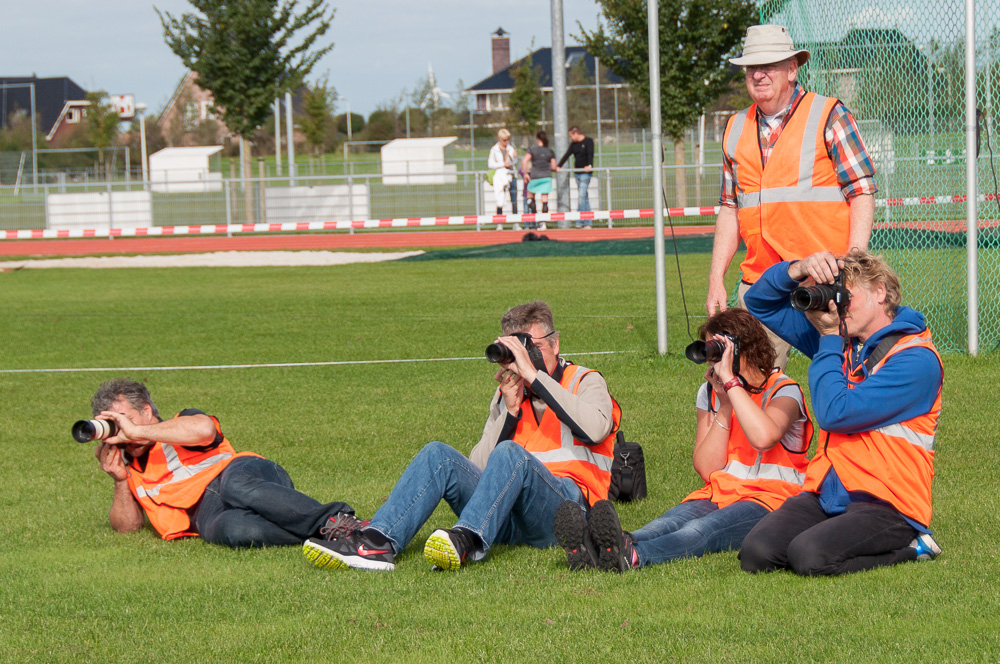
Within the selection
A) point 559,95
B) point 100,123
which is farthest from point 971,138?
point 100,123

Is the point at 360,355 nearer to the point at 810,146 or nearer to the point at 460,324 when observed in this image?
the point at 460,324

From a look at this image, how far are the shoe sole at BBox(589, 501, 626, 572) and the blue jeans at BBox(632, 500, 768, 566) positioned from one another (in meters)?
0.10

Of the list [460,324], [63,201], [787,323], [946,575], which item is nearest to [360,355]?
[460,324]

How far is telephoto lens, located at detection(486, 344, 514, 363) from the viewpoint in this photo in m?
4.69

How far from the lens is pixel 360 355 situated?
10.9 m

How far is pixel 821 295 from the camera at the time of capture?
4000 mm

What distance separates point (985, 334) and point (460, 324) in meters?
5.44

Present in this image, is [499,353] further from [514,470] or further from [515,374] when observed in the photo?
[514,470]

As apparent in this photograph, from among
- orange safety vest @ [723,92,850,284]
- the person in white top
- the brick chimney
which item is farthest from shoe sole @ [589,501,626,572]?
the brick chimney

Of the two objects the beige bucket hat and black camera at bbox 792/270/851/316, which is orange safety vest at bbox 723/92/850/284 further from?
black camera at bbox 792/270/851/316

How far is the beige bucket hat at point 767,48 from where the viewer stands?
5.35m

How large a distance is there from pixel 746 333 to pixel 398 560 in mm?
1707

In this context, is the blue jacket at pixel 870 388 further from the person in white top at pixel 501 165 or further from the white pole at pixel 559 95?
the person in white top at pixel 501 165

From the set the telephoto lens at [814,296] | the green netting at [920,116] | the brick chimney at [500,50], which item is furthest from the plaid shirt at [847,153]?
the brick chimney at [500,50]
